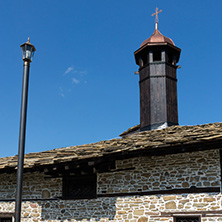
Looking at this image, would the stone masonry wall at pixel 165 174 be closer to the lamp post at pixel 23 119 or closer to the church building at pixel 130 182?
the church building at pixel 130 182

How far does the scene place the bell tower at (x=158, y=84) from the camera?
45.5ft

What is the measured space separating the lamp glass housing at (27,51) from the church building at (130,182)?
3403 millimetres

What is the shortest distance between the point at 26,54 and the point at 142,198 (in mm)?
4836

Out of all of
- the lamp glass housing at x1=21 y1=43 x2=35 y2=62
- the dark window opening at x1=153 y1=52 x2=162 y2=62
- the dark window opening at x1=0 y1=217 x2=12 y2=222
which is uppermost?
the dark window opening at x1=153 y1=52 x2=162 y2=62

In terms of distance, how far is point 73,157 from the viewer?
8.69 meters

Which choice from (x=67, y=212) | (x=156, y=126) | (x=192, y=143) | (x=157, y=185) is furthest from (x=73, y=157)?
(x=156, y=126)

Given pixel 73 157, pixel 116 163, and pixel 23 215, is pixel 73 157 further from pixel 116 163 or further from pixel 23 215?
pixel 23 215

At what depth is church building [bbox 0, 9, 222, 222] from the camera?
24.8ft

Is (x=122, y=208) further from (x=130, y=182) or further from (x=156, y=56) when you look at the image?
(x=156, y=56)

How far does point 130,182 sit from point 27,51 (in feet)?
15.1

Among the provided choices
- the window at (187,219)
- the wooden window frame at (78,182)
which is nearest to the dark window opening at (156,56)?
the wooden window frame at (78,182)

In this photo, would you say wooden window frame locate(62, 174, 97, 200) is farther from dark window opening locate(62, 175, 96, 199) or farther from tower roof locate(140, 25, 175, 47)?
tower roof locate(140, 25, 175, 47)

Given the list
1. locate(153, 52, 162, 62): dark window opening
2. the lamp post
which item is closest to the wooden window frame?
the lamp post

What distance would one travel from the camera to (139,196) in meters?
8.30
